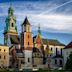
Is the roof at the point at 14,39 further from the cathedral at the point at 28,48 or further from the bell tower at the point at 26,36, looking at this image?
the bell tower at the point at 26,36

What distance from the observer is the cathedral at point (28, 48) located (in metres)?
69.6

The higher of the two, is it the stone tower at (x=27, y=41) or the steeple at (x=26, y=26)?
the steeple at (x=26, y=26)

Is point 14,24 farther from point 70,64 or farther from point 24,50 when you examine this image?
point 70,64

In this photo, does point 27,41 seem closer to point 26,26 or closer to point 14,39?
point 26,26

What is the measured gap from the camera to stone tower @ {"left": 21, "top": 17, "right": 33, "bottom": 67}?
70.9 m

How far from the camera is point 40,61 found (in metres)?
72.4

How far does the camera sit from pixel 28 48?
A: 7200 centimetres

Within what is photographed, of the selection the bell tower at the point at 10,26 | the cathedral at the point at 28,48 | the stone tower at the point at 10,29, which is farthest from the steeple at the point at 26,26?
the bell tower at the point at 10,26

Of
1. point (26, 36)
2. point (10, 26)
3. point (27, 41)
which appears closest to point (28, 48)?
point (27, 41)

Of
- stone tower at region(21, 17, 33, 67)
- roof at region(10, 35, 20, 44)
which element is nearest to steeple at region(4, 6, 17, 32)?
roof at region(10, 35, 20, 44)

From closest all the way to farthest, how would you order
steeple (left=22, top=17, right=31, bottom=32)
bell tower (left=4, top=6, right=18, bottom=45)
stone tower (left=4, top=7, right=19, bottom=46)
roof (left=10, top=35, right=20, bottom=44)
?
steeple (left=22, top=17, right=31, bottom=32) < roof (left=10, top=35, right=20, bottom=44) < stone tower (left=4, top=7, right=19, bottom=46) < bell tower (left=4, top=6, right=18, bottom=45)

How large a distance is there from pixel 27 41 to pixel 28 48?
184 cm

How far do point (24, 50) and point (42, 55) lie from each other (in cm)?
542

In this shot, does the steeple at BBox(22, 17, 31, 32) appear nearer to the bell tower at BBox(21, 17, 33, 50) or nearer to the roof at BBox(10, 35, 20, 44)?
the bell tower at BBox(21, 17, 33, 50)
